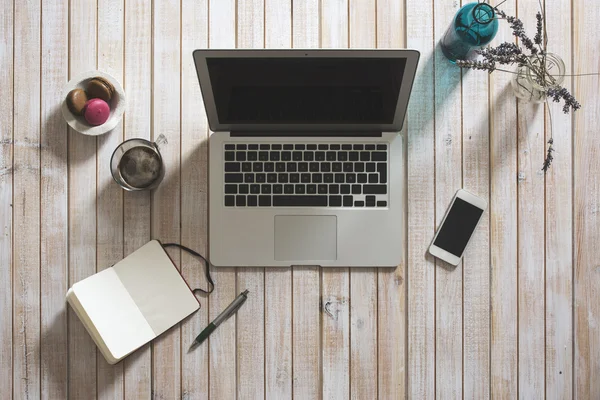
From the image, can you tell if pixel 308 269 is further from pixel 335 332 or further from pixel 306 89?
pixel 306 89

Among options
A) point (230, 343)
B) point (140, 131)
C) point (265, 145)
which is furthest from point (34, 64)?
point (230, 343)

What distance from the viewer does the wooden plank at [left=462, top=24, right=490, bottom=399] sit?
106 centimetres

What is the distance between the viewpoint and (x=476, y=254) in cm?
107

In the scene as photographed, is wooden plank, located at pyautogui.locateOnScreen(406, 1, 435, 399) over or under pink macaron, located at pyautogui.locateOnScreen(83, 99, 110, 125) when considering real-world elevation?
under

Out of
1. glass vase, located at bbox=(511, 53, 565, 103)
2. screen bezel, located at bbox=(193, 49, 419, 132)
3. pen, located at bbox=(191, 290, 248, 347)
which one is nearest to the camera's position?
screen bezel, located at bbox=(193, 49, 419, 132)

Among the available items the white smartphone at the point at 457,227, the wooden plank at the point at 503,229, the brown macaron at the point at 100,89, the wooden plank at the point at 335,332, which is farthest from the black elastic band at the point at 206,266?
the wooden plank at the point at 503,229

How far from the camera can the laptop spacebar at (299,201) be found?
1029 millimetres

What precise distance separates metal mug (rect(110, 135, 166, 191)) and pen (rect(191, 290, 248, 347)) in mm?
309

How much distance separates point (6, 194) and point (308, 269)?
694 millimetres

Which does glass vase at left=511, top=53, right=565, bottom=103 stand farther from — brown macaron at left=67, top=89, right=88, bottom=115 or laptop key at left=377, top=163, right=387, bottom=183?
brown macaron at left=67, top=89, right=88, bottom=115

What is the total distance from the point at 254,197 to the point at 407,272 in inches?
14.8

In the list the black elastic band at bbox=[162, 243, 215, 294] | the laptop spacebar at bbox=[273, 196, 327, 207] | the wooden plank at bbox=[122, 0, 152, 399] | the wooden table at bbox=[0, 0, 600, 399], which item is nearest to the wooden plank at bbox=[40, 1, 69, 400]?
the wooden table at bbox=[0, 0, 600, 399]

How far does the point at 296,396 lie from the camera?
41.8 inches

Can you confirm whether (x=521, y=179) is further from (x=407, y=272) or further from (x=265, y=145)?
(x=265, y=145)
